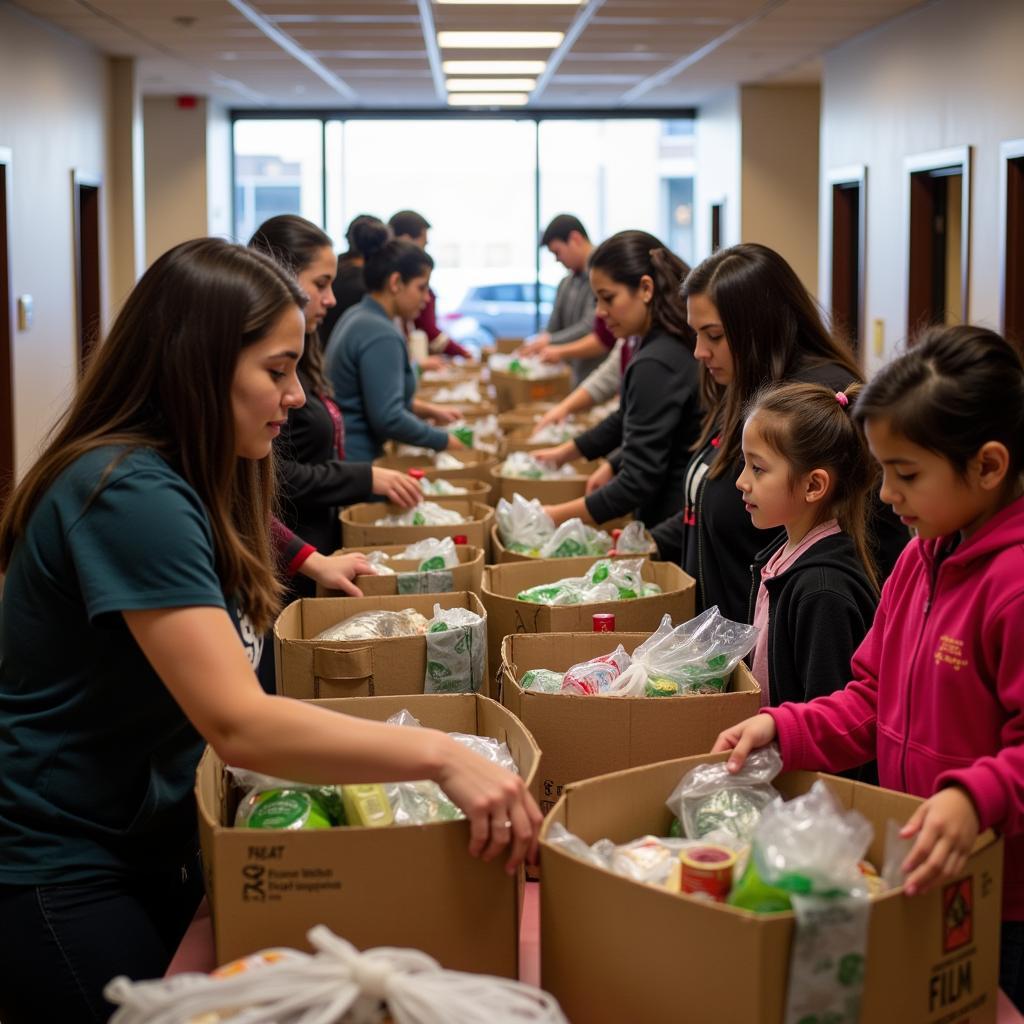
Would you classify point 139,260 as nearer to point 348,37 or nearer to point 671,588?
point 348,37

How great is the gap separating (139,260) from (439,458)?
6236 mm

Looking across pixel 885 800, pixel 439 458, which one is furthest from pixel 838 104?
pixel 885 800

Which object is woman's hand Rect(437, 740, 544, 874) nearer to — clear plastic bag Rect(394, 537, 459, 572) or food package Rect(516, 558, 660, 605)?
food package Rect(516, 558, 660, 605)

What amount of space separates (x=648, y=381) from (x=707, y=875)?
7.15ft

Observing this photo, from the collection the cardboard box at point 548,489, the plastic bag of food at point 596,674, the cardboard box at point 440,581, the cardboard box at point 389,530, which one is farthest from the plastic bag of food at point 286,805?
the cardboard box at point 548,489

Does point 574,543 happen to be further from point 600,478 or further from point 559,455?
point 559,455

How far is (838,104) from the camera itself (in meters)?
9.07

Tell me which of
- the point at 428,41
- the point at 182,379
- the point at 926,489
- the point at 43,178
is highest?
the point at 428,41

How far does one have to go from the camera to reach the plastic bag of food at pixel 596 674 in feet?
6.02

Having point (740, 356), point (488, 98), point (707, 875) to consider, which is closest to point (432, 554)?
point (740, 356)

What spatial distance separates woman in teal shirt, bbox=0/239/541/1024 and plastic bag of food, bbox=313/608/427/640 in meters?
0.66

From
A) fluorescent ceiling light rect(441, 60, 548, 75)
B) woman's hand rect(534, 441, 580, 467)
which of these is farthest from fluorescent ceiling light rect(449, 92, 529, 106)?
woman's hand rect(534, 441, 580, 467)

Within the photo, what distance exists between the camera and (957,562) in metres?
1.46

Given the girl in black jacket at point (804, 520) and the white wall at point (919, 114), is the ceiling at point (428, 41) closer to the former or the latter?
the white wall at point (919, 114)
